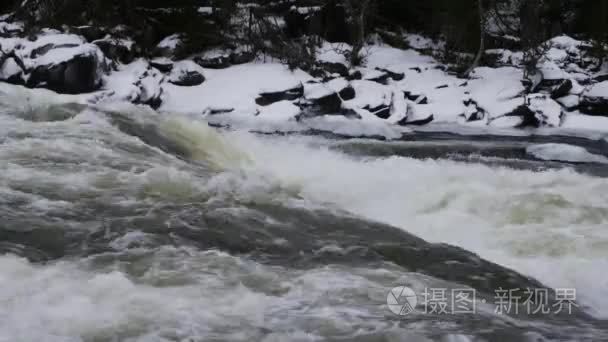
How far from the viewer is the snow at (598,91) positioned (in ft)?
39.7

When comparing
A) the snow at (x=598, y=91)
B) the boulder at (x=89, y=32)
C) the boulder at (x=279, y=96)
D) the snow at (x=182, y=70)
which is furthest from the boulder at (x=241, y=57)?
the snow at (x=598, y=91)

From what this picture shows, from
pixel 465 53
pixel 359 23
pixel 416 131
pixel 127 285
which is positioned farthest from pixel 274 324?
pixel 465 53

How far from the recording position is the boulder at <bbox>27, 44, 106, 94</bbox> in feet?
37.3

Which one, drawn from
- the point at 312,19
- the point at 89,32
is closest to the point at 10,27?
the point at 89,32

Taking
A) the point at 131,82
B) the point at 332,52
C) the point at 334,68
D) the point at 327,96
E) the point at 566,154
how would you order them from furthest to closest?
the point at 332,52 → the point at 334,68 → the point at 131,82 → the point at 327,96 → the point at 566,154

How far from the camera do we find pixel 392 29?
1839 cm

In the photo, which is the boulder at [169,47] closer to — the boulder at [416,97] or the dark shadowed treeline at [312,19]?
the dark shadowed treeline at [312,19]

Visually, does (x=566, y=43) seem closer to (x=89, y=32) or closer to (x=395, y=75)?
(x=395, y=75)

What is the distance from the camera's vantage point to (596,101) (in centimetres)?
1211

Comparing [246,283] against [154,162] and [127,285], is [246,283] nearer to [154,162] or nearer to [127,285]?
[127,285]

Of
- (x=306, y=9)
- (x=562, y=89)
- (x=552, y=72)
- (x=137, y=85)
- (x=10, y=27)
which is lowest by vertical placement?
(x=137, y=85)

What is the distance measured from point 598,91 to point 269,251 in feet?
38.4

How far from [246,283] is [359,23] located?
13.3 meters

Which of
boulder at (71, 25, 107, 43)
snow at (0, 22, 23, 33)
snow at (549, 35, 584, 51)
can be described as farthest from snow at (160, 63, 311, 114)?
snow at (549, 35, 584, 51)
